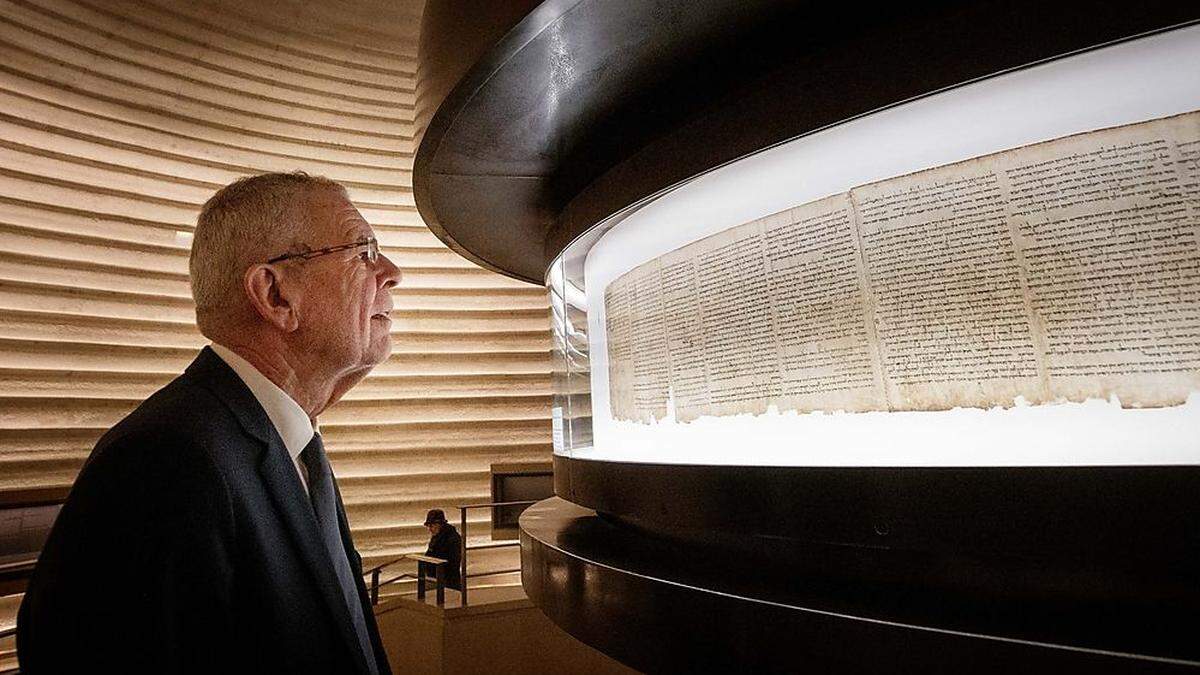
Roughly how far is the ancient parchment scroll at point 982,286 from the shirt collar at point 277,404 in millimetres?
921

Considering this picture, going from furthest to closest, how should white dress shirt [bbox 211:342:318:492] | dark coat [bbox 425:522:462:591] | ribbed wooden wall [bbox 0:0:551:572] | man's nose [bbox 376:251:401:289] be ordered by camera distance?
dark coat [bbox 425:522:462:591]
ribbed wooden wall [bbox 0:0:551:572]
man's nose [bbox 376:251:401:289]
white dress shirt [bbox 211:342:318:492]

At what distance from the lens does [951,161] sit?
42.6 inches

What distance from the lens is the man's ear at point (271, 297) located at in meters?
1.30

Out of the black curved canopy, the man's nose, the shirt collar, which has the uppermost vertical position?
the black curved canopy

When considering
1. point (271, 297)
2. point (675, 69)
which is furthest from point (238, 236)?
point (675, 69)

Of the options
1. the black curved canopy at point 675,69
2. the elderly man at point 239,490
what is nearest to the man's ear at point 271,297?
the elderly man at point 239,490

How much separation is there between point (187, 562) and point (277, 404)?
0.39 m

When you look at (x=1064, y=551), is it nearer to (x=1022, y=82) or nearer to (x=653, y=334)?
(x=1022, y=82)

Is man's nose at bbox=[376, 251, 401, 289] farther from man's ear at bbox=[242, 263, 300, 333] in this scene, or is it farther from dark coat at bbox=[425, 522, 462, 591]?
dark coat at bbox=[425, 522, 462, 591]

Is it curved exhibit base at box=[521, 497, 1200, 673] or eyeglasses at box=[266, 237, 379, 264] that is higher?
eyeglasses at box=[266, 237, 379, 264]

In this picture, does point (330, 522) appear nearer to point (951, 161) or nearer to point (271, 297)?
point (271, 297)

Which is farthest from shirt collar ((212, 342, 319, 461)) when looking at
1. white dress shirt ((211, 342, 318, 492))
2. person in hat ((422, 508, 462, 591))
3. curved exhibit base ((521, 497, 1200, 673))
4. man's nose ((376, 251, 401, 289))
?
person in hat ((422, 508, 462, 591))

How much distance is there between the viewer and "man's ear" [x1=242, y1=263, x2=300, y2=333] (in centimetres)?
130

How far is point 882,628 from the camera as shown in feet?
3.01
